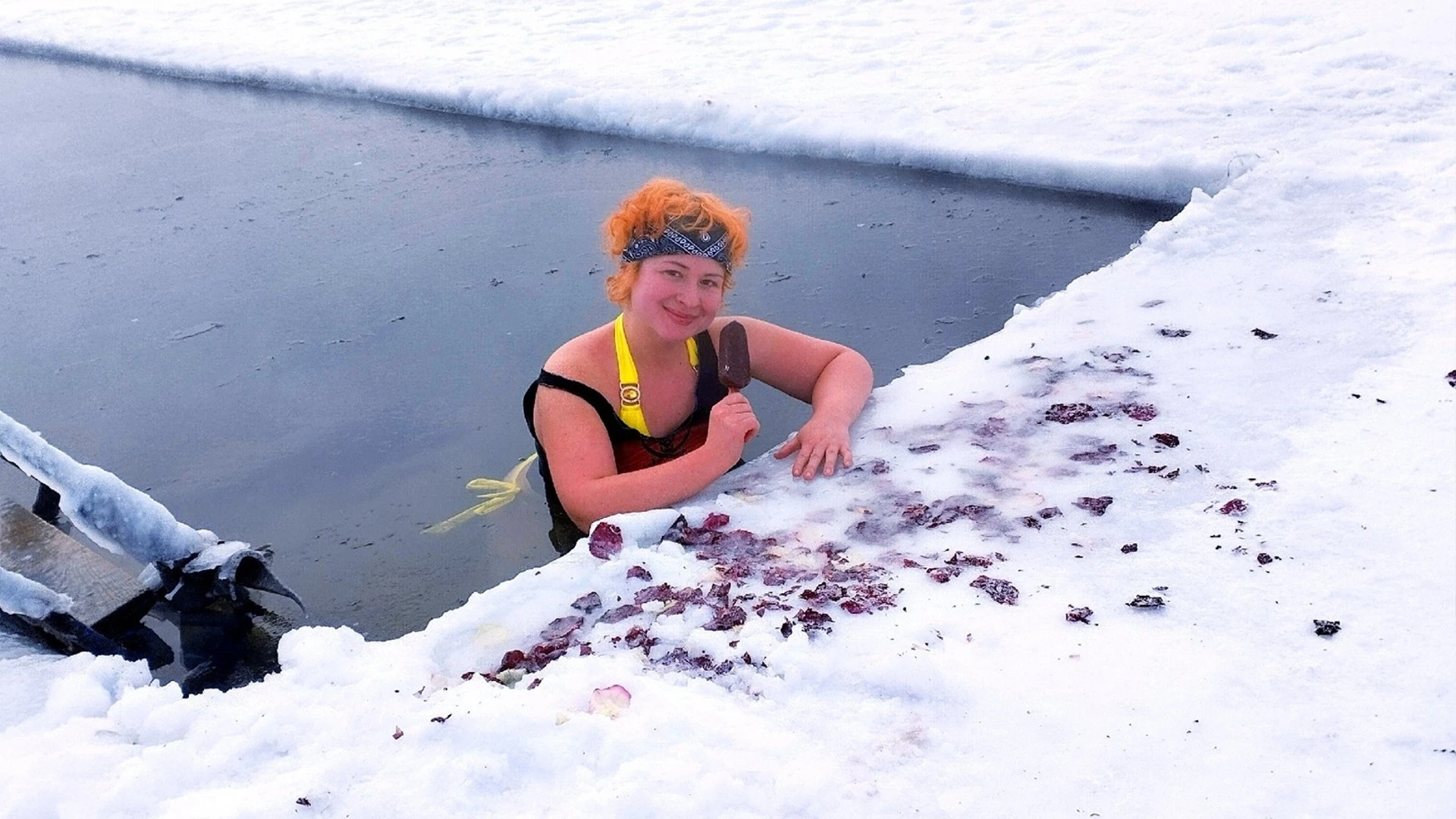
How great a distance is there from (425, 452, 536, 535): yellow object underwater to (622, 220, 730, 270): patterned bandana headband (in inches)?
41.8

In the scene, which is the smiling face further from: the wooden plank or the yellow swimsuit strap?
the wooden plank

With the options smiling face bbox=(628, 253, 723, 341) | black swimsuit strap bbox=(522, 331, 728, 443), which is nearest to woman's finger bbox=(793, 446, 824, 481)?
black swimsuit strap bbox=(522, 331, 728, 443)

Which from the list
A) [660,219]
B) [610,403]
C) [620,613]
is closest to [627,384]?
[610,403]

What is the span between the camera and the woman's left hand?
3936mm

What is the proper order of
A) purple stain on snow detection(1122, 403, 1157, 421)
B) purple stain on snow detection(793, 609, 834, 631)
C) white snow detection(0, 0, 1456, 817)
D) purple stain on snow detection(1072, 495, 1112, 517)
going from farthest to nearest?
purple stain on snow detection(1122, 403, 1157, 421) → purple stain on snow detection(1072, 495, 1112, 517) → purple stain on snow detection(793, 609, 834, 631) → white snow detection(0, 0, 1456, 817)

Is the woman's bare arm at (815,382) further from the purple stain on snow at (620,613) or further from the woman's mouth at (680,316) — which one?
the purple stain on snow at (620,613)

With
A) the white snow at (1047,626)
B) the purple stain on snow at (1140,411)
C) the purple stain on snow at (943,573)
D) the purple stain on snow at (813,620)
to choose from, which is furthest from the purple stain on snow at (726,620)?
the purple stain on snow at (1140,411)

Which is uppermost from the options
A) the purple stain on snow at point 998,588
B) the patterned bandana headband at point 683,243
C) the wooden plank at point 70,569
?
the patterned bandana headband at point 683,243

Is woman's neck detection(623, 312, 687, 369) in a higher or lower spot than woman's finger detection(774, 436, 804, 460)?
higher

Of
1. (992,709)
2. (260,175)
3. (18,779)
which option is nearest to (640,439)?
(992,709)

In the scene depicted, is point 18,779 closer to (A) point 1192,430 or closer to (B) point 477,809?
(B) point 477,809

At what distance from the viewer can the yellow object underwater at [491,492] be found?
4.15m

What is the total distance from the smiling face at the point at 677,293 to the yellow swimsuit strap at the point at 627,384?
0.16 meters

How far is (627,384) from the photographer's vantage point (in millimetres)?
3982
